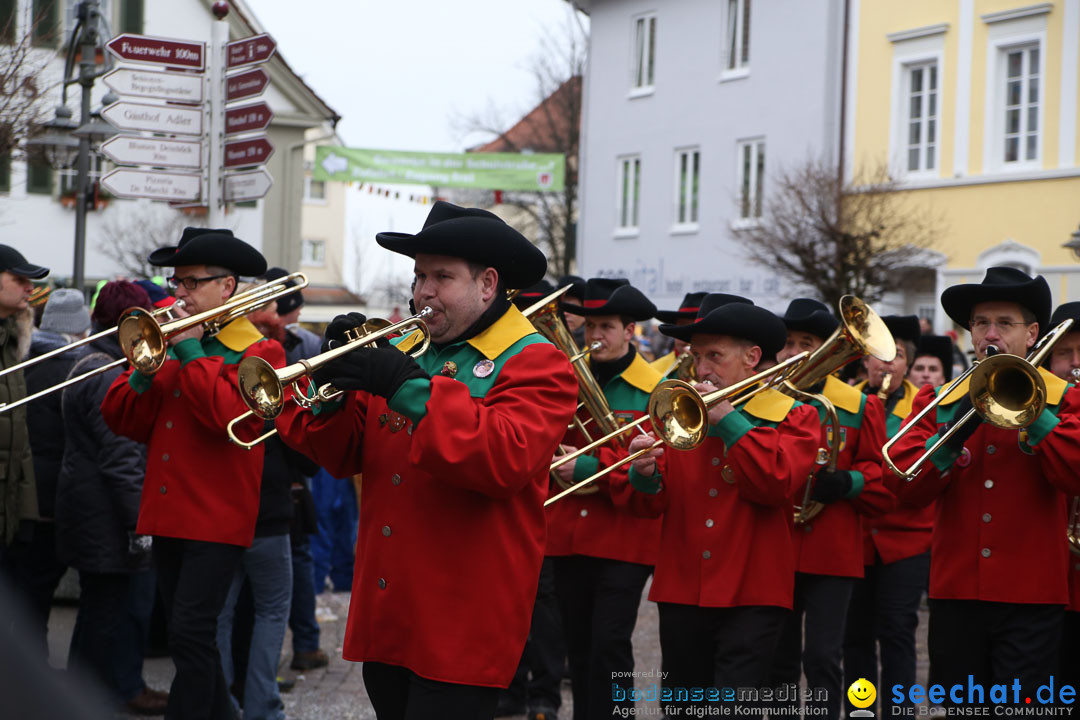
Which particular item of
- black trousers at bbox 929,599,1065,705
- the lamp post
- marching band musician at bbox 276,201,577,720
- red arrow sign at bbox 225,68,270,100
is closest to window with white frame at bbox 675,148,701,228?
the lamp post

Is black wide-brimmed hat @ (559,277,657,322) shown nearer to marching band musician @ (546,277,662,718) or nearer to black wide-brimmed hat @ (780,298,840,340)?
marching band musician @ (546,277,662,718)

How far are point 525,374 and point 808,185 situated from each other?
17.4 meters

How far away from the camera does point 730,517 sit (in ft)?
16.9

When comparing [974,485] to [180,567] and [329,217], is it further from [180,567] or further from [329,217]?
[329,217]

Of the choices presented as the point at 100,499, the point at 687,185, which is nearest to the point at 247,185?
the point at 100,499

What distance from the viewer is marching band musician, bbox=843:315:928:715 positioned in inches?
257

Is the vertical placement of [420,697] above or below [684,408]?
below

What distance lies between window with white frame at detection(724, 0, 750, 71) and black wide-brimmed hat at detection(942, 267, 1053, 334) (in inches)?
879

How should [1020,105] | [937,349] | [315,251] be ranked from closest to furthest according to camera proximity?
1. [937,349]
2. [1020,105]
3. [315,251]

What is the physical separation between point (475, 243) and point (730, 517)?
198cm

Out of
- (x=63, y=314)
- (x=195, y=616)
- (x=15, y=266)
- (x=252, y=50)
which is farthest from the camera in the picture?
(x=252, y=50)

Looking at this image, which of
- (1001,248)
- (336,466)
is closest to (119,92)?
(336,466)

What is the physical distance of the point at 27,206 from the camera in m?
27.4

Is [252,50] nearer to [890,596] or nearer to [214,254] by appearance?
[214,254]
